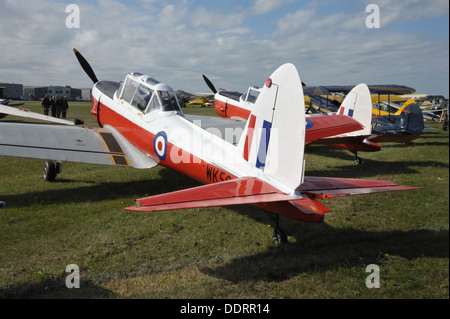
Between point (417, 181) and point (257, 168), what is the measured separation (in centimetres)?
647

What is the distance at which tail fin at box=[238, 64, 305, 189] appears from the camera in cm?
399

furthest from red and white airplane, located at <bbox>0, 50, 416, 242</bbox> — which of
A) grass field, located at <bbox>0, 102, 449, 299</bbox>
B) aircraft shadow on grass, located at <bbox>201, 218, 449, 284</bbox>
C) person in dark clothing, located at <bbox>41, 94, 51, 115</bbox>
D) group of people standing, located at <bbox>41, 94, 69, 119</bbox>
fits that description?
person in dark clothing, located at <bbox>41, 94, 51, 115</bbox>

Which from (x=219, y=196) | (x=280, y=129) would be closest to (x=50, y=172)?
(x=219, y=196)

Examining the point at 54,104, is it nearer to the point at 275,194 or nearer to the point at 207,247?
the point at 207,247

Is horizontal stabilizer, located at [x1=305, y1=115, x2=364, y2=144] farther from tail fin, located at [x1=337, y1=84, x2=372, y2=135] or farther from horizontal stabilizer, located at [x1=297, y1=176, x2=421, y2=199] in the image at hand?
horizontal stabilizer, located at [x1=297, y1=176, x2=421, y2=199]

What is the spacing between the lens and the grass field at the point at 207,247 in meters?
3.71

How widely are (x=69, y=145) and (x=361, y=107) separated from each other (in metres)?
9.26

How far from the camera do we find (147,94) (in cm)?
767

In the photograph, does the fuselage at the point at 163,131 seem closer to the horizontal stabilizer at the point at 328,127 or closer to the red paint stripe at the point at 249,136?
the red paint stripe at the point at 249,136

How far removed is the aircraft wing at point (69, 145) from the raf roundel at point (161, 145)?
0.45 metres

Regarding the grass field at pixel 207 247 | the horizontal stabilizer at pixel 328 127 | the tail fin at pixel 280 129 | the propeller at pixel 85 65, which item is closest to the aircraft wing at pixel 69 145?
the grass field at pixel 207 247

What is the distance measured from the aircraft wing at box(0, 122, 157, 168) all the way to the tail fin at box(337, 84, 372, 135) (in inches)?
291
